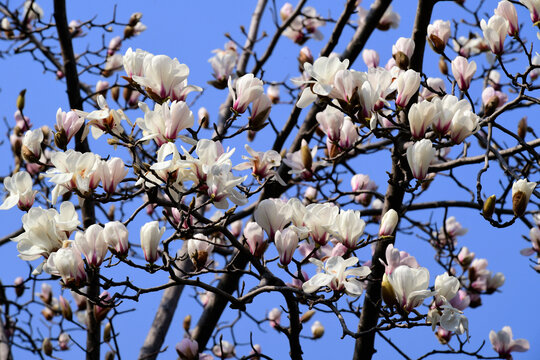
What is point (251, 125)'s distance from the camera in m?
Result: 1.74

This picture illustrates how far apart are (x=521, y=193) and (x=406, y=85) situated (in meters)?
0.45

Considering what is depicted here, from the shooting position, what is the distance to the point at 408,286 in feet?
4.79

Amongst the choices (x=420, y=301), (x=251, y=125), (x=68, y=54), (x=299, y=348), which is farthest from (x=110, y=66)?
(x=420, y=301)

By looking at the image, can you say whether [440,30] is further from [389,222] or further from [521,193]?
[389,222]

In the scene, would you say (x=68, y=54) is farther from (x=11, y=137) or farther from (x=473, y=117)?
(x=473, y=117)

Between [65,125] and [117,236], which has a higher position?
[65,125]

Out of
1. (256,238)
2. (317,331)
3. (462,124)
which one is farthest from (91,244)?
(317,331)

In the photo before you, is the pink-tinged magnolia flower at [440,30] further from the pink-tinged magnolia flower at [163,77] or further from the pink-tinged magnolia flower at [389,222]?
the pink-tinged magnolia flower at [163,77]

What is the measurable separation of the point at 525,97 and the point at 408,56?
41 cm

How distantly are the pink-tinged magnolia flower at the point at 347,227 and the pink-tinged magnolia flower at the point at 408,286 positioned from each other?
0.16 metres

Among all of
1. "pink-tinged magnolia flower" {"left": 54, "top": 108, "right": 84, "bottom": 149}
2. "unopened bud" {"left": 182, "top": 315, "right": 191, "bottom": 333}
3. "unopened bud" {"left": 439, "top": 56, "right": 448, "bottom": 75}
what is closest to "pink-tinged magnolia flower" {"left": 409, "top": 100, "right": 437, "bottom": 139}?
"pink-tinged magnolia flower" {"left": 54, "top": 108, "right": 84, "bottom": 149}

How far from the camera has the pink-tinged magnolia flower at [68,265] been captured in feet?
4.87

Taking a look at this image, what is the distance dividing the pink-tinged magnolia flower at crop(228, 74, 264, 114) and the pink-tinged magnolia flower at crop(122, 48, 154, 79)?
0.83ft

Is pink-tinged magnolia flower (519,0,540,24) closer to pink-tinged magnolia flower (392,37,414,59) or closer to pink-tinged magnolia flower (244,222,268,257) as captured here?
pink-tinged magnolia flower (392,37,414,59)
